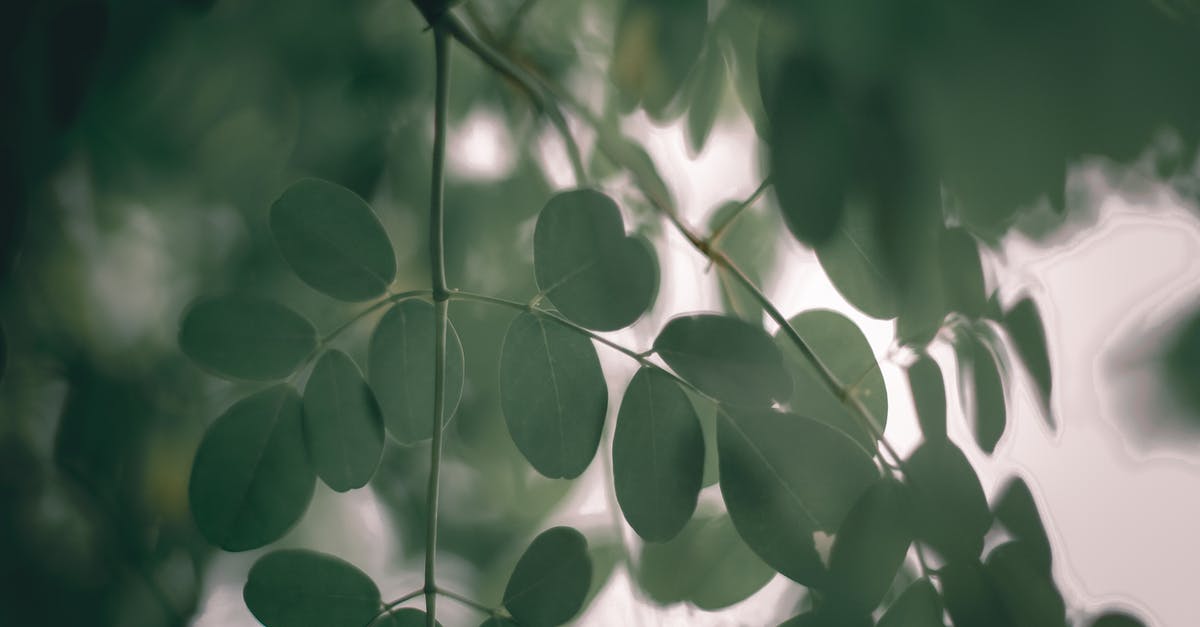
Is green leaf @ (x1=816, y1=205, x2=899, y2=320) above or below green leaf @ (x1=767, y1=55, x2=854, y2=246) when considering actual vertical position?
above

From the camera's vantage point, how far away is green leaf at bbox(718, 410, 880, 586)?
328 mm

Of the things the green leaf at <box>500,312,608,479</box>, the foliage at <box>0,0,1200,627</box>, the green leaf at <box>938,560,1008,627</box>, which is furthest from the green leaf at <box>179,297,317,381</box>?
the green leaf at <box>938,560,1008,627</box>

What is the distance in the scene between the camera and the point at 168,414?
1.87 ft

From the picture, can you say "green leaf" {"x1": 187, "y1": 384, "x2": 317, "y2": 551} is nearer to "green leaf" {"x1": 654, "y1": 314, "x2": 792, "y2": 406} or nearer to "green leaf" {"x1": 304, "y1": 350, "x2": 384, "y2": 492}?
"green leaf" {"x1": 304, "y1": 350, "x2": 384, "y2": 492}

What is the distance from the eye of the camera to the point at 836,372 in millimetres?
437

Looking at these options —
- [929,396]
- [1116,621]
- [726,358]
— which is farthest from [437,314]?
[1116,621]

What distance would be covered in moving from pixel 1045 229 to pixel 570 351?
256 mm

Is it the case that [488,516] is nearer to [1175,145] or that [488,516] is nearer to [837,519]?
[837,519]

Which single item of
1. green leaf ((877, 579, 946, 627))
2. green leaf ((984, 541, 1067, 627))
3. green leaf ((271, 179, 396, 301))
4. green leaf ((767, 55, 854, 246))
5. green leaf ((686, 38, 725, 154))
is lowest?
green leaf ((271, 179, 396, 301))

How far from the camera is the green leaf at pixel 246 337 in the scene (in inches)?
13.9

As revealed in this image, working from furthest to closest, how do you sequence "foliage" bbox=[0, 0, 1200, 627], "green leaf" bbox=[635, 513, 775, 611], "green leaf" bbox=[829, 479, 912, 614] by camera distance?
"green leaf" bbox=[635, 513, 775, 611] → "green leaf" bbox=[829, 479, 912, 614] → "foliage" bbox=[0, 0, 1200, 627]

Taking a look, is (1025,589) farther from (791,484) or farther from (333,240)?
(333,240)

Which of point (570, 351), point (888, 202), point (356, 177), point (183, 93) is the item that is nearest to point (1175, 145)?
point (888, 202)

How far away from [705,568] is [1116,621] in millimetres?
218
